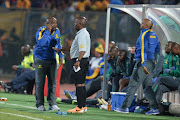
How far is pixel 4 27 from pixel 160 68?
908 centimetres

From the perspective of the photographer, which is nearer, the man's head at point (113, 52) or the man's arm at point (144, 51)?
the man's arm at point (144, 51)

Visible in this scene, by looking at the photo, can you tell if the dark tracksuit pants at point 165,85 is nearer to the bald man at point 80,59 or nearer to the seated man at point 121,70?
the seated man at point 121,70

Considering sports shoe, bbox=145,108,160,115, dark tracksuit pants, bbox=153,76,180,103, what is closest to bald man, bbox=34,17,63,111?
sports shoe, bbox=145,108,160,115

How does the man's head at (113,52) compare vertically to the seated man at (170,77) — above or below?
above

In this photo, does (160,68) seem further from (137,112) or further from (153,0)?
(153,0)

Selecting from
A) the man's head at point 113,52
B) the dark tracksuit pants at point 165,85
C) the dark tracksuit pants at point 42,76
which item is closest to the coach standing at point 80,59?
the dark tracksuit pants at point 42,76

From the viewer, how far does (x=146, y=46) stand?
11.2m

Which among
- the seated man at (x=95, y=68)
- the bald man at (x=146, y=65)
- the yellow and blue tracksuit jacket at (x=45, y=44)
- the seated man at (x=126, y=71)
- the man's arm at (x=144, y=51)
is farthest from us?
the seated man at (x=95, y=68)

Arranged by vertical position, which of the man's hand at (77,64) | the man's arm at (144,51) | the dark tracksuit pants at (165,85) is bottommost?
the dark tracksuit pants at (165,85)

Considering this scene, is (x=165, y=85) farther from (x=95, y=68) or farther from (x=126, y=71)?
(x=95, y=68)

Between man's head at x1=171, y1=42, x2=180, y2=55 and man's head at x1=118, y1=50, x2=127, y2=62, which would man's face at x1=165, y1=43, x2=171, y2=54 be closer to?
man's head at x1=171, y1=42, x2=180, y2=55

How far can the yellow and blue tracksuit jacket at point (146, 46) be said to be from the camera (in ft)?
36.5

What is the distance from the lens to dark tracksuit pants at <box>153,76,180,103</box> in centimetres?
1176

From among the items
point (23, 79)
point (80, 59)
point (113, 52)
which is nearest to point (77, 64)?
point (80, 59)
